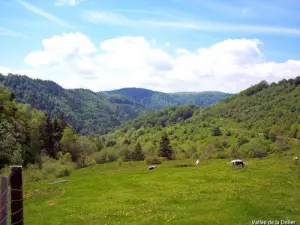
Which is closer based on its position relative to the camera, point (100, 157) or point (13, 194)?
point (13, 194)

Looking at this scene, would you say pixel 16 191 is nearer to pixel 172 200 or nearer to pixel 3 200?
pixel 3 200

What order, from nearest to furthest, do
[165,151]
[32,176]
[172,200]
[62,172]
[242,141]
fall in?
[172,200]
[32,176]
[62,172]
[165,151]
[242,141]

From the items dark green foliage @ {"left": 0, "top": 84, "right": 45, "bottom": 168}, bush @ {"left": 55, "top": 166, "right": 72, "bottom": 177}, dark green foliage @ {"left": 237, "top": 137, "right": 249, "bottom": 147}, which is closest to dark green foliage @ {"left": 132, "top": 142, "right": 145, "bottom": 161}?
dark green foliage @ {"left": 0, "top": 84, "right": 45, "bottom": 168}

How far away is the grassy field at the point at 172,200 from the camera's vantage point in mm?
29609

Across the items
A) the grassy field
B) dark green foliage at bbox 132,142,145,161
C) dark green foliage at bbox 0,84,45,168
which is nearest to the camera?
the grassy field

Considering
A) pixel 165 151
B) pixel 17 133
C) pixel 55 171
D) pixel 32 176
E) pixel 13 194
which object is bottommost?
pixel 165 151

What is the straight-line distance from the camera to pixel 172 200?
36.6 meters

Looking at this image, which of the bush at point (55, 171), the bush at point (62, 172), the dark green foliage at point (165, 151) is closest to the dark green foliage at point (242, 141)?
the dark green foliage at point (165, 151)

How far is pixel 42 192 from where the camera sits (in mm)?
47688

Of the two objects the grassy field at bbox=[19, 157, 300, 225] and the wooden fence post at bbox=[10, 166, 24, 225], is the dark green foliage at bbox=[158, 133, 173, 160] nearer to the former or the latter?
the grassy field at bbox=[19, 157, 300, 225]

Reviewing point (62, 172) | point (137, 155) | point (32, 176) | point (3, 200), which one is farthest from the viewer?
point (137, 155)

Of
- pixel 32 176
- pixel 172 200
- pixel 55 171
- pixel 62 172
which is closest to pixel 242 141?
pixel 62 172

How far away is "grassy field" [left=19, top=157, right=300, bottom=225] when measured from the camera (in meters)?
Result: 29.6

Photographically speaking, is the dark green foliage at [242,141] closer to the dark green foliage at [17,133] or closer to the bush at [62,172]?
the dark green foliage at [17,133]
